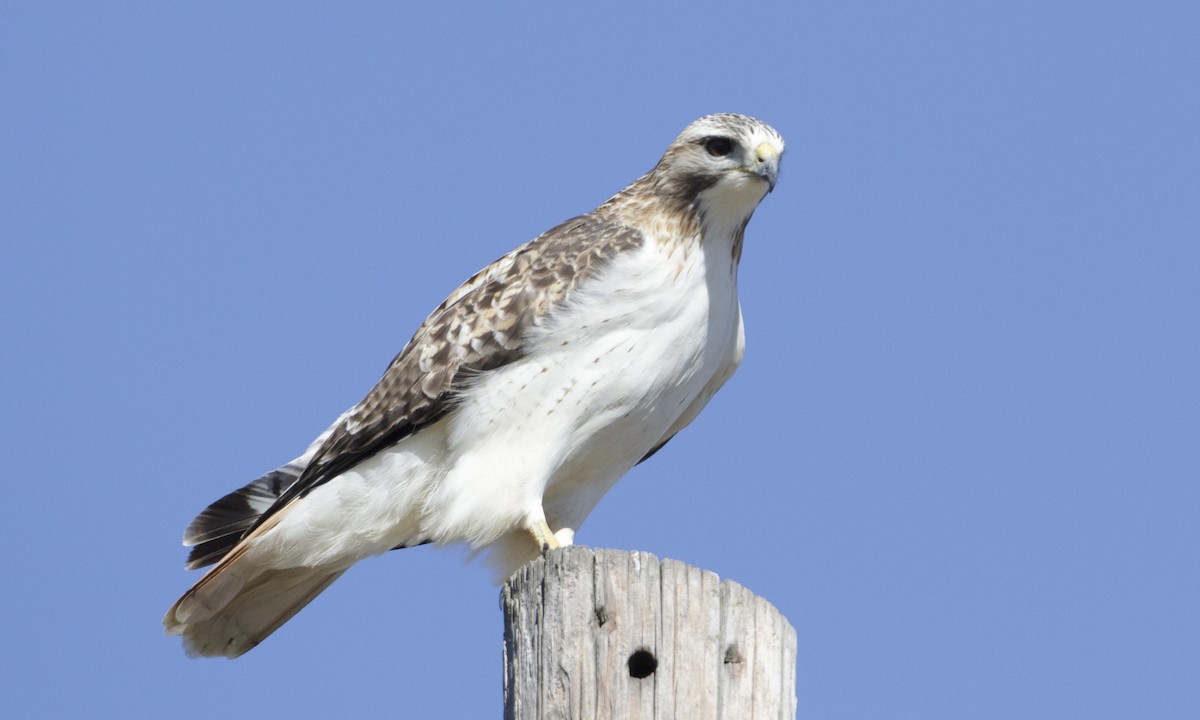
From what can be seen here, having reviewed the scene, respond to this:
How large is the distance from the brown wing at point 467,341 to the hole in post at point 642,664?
7.14ft

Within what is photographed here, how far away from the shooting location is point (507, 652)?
445cm

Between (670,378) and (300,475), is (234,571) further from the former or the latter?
(670,378)

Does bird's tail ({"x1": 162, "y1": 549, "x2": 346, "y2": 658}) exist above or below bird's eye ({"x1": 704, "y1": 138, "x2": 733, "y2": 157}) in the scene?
below

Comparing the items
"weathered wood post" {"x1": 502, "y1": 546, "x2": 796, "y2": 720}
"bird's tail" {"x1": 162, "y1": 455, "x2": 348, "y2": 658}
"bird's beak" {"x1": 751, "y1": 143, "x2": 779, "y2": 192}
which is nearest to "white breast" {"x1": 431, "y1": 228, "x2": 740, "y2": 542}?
"bird's beak" {"x1": 751, "y1": 143, "x2": 779, "y2": 192}

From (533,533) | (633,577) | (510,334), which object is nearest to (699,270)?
(510,334)

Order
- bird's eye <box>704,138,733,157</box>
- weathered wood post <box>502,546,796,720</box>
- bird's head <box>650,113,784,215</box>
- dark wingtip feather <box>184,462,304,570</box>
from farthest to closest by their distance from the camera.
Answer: dark wingtip feather <box>184,462,304,570</box>
bird's eye <box>704,138,733,157</box>
bird's head <box>650,113,784,215</box>
weathered wood post <box>502,546,796,720</box>

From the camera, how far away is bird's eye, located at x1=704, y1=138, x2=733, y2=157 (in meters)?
6.52

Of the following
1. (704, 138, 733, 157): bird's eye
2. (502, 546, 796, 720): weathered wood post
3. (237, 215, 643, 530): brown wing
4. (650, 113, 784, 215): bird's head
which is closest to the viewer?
(502, 546, 796, 720): weathered wood post

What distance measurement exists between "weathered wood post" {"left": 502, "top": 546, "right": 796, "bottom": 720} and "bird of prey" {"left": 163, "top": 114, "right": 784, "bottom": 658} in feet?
5.82

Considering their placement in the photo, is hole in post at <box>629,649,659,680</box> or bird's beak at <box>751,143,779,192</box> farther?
bird's beak at <box>751,143,779,192</box>

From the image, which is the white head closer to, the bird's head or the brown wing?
the bird's head

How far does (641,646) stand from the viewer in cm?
424

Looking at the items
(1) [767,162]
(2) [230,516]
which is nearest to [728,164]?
(1) [767,162]

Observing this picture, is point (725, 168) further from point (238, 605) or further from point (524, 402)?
point (238, 605)
